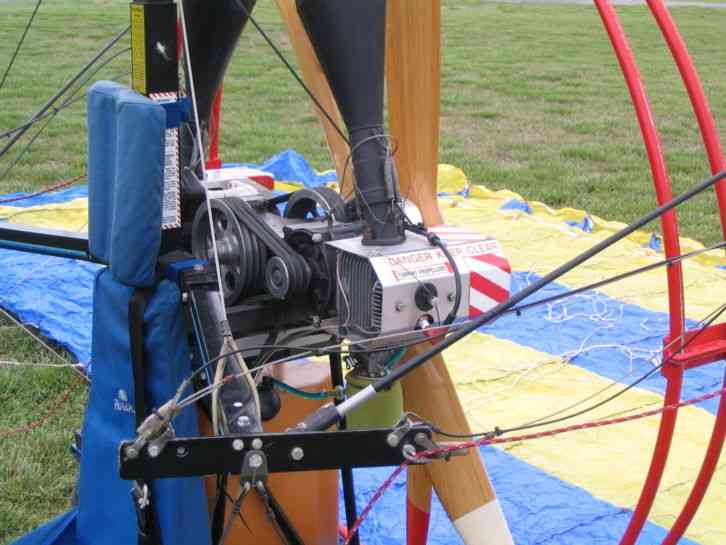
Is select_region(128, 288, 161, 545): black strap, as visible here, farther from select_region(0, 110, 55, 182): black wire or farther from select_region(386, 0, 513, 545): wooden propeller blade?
select_region(0, 110, 55, 182): black wire

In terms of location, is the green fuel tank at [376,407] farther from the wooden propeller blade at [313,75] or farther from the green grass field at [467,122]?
the green grass field at [467,122]

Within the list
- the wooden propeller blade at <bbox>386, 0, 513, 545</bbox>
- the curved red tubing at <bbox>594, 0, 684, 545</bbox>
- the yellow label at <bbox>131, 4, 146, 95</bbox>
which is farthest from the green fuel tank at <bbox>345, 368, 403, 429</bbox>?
the yellow label at <bbox>131, 4, 146, 95</bbox>

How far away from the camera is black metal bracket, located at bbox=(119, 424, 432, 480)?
154 centimetres

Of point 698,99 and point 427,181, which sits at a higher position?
point 698,99

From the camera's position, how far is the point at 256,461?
156 cm

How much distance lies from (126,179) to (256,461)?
59 cm

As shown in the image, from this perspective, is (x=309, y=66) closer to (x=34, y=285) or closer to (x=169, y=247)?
(x=169, y=247)

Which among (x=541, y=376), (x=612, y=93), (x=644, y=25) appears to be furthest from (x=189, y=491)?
(x=644, y=25)

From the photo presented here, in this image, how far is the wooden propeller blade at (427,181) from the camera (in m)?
2.18

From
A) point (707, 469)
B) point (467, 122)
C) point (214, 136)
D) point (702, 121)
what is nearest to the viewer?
point (702, 121)

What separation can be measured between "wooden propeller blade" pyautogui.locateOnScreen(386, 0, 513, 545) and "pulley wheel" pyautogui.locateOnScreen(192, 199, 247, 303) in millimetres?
451

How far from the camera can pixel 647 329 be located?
4.09 metres

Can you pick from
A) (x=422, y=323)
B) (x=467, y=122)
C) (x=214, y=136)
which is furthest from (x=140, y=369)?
(x=467, y=122)

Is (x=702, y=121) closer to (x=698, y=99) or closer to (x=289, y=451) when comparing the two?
(x=698, y=99)
